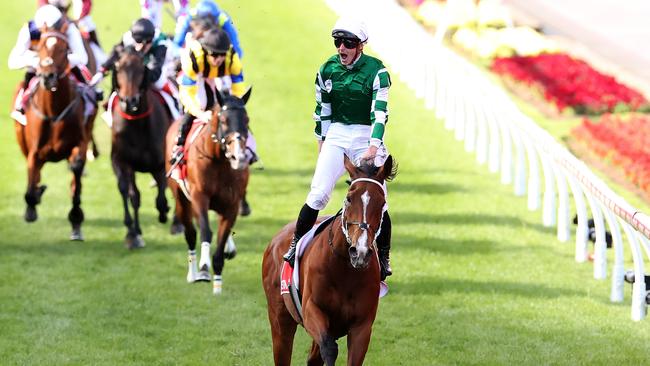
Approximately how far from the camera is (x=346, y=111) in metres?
9.32

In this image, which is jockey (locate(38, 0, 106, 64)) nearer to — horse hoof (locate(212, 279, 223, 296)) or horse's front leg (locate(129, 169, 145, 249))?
horse's front leg (locate(129, 169, 145, 249))

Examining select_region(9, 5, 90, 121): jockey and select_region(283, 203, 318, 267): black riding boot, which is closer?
select_region(283, 203, 318, 267): black riding boot

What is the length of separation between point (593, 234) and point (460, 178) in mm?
4828

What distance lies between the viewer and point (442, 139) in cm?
2159

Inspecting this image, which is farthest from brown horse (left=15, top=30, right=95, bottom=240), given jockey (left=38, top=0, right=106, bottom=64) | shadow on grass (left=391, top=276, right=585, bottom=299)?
shadow on grass (left=391, top=276, right=585, bottom=299)

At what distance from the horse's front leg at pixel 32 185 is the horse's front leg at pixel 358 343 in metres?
7.48

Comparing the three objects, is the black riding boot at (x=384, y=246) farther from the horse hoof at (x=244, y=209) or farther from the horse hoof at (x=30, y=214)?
the horse hoof at (x=244, y=209)

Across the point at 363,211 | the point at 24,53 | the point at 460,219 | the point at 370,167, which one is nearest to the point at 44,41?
the point at 24,53

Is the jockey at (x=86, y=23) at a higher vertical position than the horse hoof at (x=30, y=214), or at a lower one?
higher

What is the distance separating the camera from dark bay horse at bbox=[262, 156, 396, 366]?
823 centimetres

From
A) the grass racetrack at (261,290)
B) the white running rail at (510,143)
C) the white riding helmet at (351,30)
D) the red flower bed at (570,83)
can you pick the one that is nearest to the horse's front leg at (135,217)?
the grass racetrack at (261,290)

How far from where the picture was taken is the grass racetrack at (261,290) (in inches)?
443

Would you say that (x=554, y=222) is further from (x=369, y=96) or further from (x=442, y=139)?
(x=369, y=96)

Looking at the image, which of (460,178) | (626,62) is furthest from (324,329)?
(626,62)
